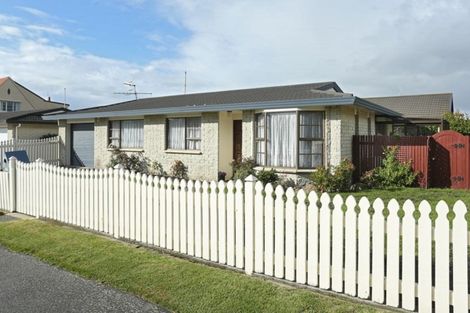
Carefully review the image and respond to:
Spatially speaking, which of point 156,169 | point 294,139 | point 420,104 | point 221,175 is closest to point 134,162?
point 156,169

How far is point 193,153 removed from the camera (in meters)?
17.4

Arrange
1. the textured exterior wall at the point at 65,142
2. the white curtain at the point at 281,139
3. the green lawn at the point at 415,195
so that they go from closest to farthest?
1. the green lawn at the point at 415,195
2. the white curtain at the point at 281,139
3. the textured exterior wall at the point at 65,142

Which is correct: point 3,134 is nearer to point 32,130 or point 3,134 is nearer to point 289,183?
point 32,130

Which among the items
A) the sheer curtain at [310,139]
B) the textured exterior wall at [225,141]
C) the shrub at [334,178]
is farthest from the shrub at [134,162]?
the shrub at [334,178]

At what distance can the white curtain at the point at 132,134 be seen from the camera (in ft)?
64.4

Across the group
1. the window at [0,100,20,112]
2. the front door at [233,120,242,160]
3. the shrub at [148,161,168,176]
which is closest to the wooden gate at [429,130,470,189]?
the front door at [233,120,242,160]

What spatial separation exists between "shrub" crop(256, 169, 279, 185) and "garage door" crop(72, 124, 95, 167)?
39.6 ft

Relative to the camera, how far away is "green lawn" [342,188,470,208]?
1116cm

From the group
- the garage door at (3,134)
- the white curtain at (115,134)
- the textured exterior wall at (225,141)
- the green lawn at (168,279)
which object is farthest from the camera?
the garage door at (3,134)

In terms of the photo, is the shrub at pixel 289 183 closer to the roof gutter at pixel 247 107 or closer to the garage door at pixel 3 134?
the roof gutter at pixel 247 107

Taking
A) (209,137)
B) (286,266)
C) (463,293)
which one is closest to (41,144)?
(209,137)

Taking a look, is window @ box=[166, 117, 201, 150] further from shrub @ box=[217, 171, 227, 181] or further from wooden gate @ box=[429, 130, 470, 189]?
wooden gate @ box=[429, 130, 470, 189]

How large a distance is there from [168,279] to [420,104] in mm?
35399

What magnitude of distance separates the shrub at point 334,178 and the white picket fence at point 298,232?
7125 millimetres
